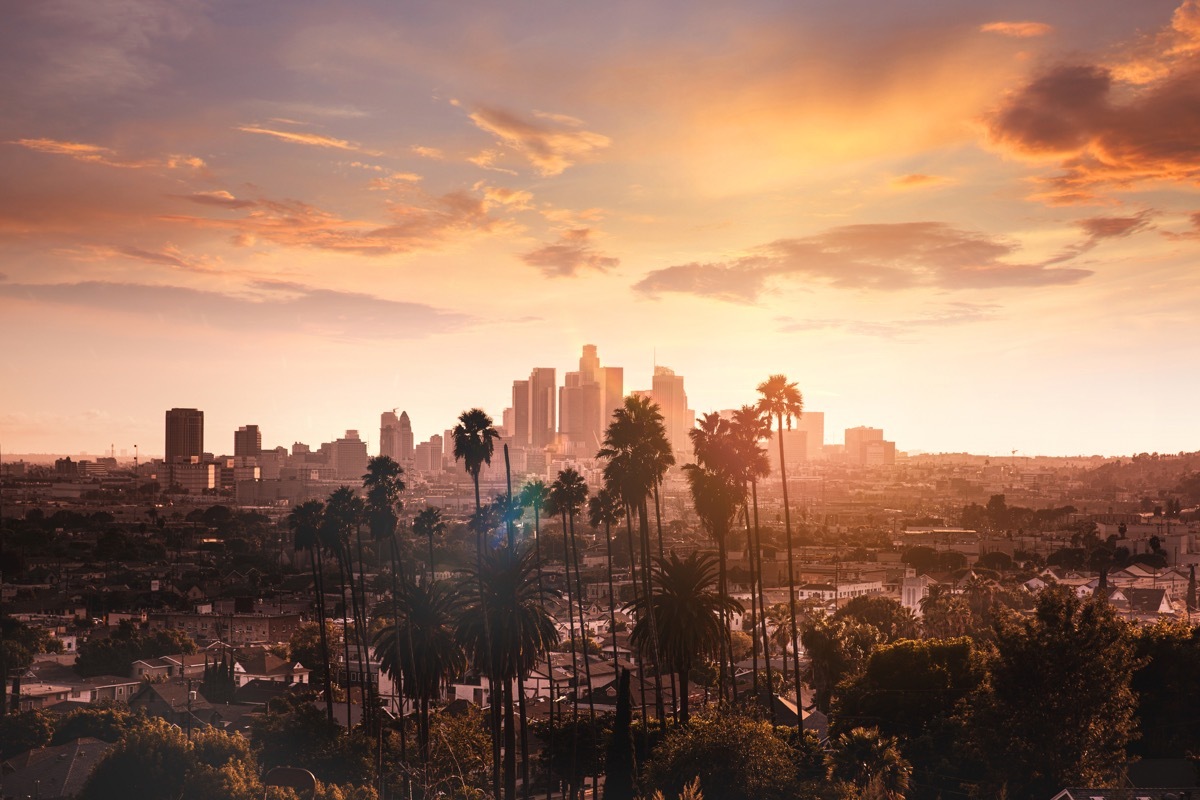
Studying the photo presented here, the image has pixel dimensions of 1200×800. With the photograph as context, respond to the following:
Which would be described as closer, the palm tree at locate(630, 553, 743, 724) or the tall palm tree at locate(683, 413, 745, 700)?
the palm tree at locate(630, 553, 743, 724)

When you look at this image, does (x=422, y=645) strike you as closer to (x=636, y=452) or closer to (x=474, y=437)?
(x=474, y=437)

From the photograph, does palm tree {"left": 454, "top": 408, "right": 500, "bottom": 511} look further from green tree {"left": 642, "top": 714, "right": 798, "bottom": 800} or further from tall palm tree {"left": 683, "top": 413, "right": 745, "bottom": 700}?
green tree {"left": 642, "top": 714, "right": 798, "bottom": 800}

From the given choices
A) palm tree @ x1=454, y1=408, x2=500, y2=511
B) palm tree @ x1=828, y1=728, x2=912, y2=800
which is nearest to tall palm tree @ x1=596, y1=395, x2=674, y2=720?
palm tree @ x1=454, y1=408, x2=500, y2=511

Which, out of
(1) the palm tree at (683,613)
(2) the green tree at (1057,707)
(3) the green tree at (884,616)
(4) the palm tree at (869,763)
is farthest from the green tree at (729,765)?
(3) the green tree at (884,616)

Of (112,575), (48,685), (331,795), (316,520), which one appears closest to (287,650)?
(48,685)

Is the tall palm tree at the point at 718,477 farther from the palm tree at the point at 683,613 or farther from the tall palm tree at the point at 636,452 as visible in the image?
the palm tree at the point at 683,613

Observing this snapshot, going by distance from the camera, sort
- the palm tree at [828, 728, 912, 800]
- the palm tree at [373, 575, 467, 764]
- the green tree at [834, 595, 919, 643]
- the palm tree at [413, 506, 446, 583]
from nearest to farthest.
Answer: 1. the palm tree at [828, 728, 912, 800]
2. the palm tree at [373, 575, 467, 764]
3. the palm tree at [413, 506, 446, 583]
4. the green tree at [834, 595, 919, 643]
